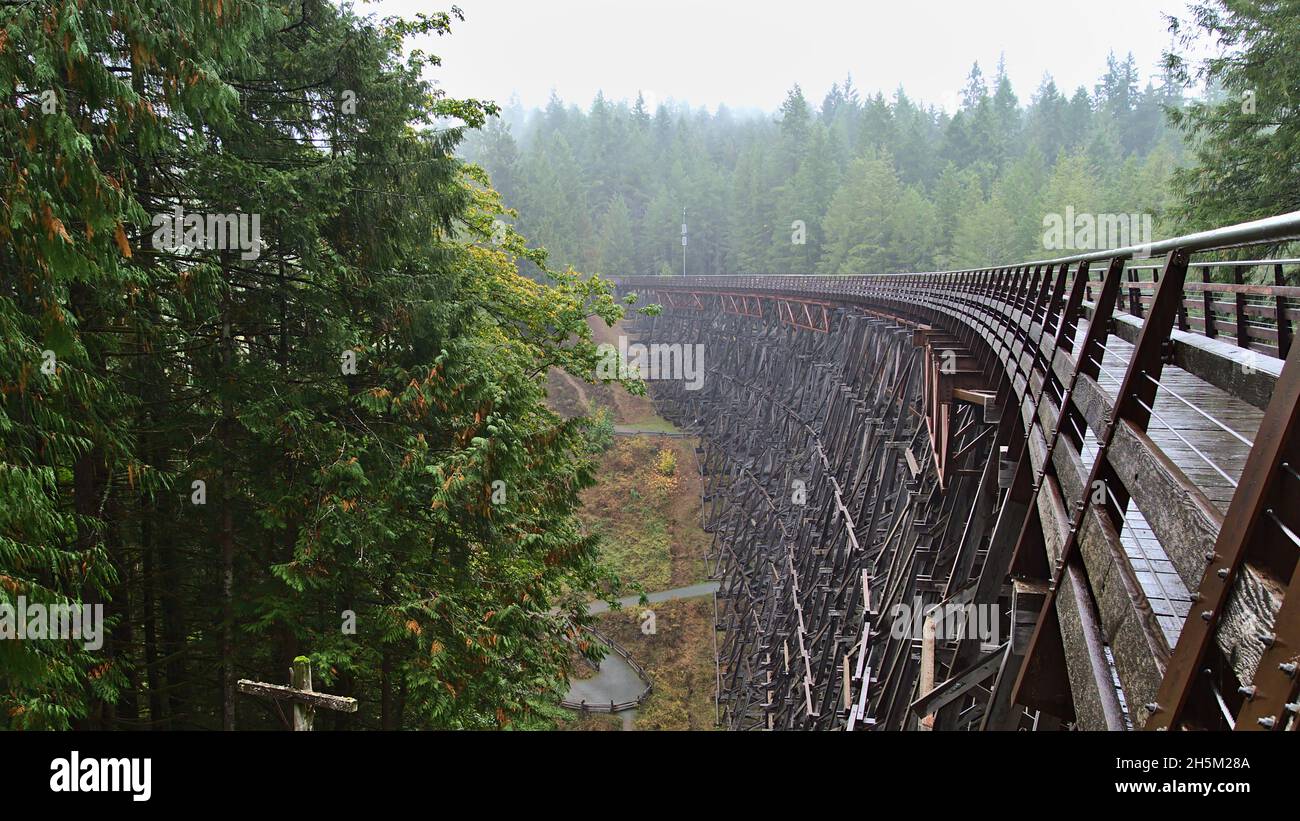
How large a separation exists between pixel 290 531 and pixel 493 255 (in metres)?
6.47

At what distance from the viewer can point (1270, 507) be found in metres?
1.70

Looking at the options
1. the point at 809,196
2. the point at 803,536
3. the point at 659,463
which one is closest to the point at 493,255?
the point at 803,536

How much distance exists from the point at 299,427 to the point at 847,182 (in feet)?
170

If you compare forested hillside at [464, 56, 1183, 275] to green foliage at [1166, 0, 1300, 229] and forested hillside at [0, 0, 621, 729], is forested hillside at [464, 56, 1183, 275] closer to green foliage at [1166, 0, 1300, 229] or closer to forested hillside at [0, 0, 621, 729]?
green foliage at [1166, 0, 1300, 229]

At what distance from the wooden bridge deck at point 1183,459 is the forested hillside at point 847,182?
41.0m

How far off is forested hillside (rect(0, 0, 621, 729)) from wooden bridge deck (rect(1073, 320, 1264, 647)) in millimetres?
5360

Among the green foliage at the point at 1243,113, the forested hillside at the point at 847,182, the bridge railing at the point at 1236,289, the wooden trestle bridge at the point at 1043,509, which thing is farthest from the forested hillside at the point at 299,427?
the forested hillside at the point at 847,182

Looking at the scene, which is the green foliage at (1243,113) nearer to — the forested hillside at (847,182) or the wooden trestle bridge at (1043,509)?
the wooden trestle bridge at (1043,509)

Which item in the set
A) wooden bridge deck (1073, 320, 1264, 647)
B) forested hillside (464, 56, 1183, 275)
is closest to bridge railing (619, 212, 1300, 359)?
wooden bridge deck (1073, 320, 1264, 647)

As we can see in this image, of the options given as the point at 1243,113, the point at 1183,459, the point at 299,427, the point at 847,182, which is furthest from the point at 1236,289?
the point at 847,182

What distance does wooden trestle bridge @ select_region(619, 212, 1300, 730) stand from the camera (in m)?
1.83

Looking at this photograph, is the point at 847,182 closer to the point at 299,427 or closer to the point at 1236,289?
the point at 299,427

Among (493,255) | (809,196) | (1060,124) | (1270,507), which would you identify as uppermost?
(1060,124)
